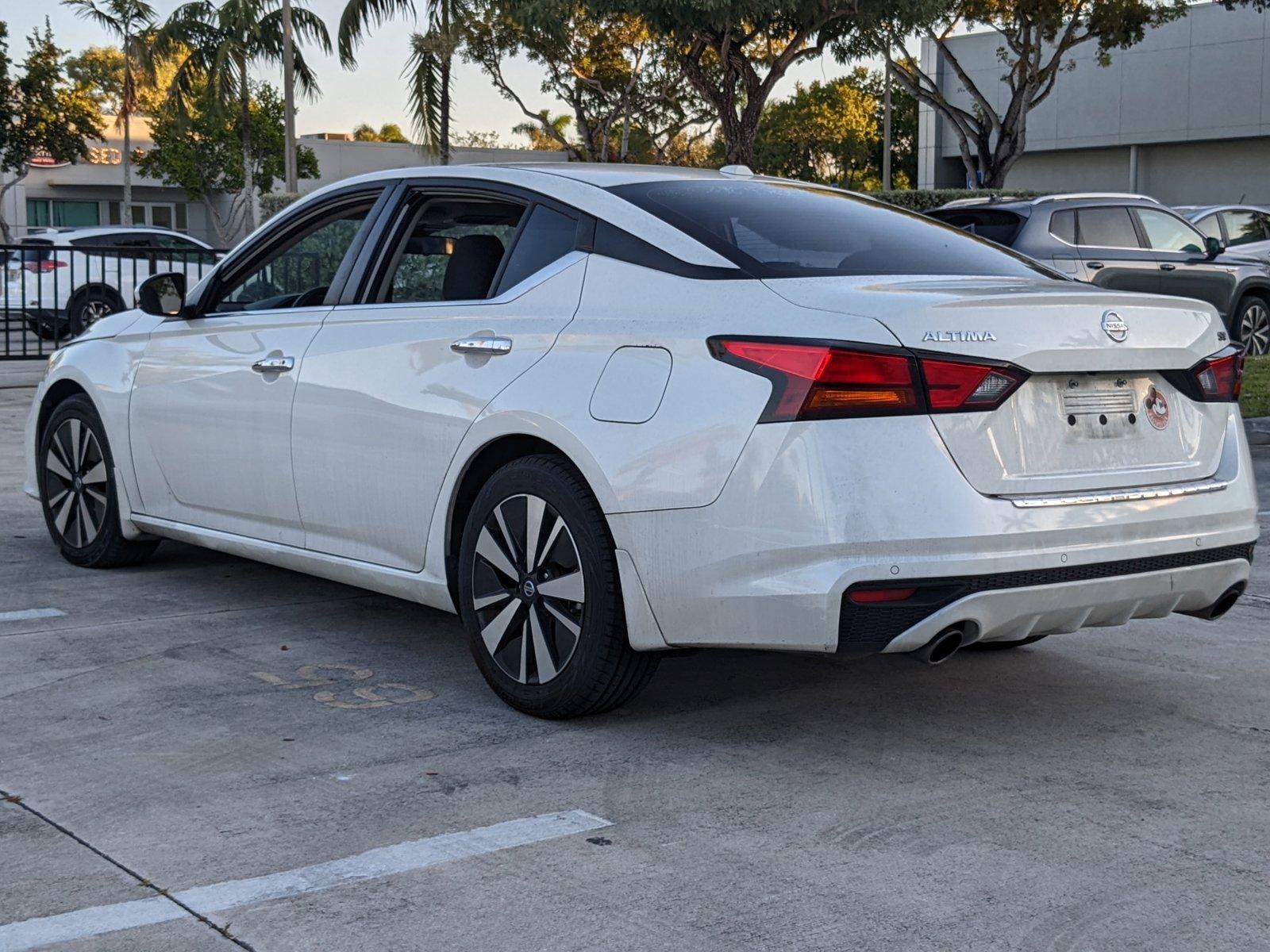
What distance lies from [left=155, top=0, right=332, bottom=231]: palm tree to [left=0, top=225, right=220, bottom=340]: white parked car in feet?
62.2

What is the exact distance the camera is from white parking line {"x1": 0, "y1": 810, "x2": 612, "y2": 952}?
3113 millimetres

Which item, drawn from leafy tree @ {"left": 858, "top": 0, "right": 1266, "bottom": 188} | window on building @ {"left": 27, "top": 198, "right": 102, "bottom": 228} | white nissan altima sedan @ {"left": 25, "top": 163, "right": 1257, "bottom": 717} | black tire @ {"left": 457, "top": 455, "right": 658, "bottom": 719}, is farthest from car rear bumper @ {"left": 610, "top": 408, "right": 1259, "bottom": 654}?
window on building @ {"left": 27, "top": 198, "right": 102, "bottom": 228}

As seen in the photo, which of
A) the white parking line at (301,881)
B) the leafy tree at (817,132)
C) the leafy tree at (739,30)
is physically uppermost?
the leafy tree at (817,132)

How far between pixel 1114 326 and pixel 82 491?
4.43 metres

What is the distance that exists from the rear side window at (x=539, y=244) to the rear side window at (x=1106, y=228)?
10.7 m

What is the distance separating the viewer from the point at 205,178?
190ft

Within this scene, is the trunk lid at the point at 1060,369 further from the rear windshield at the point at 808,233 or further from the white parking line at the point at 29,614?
the white parking line at the point at 29,614

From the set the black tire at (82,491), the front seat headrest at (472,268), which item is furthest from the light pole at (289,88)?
the front seat headrest at (472,268)

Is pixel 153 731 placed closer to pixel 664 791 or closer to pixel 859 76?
pixel 664 791

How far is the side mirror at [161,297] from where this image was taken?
6.36 metres

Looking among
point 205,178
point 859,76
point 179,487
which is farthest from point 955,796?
point 859,76

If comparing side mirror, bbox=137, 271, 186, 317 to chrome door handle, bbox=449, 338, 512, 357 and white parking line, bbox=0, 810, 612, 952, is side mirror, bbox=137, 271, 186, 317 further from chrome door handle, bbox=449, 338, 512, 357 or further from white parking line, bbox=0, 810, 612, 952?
white parking line, bbox=0, 810, 612, 952

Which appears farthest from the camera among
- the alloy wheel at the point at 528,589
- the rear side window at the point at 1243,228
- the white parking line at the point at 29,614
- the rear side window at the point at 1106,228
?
the rear side window at the point at 1243,228

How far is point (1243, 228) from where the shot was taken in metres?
18.8
